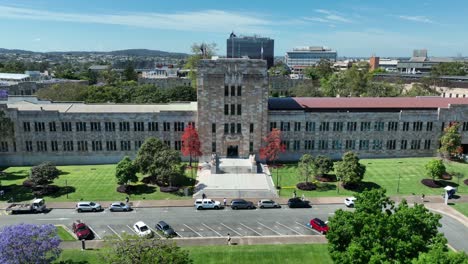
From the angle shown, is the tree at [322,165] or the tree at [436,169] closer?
the tree at [436,169]

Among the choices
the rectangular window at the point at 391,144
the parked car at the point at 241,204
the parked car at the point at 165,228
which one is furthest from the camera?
the rectangular window at the point at 391,144

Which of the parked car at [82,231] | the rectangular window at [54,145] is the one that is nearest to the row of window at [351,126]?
the parked car at [82,231]

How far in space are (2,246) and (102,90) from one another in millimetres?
99700

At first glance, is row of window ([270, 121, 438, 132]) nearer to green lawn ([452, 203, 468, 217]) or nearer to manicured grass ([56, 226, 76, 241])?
green lawn ([452, 203, 468, 217])

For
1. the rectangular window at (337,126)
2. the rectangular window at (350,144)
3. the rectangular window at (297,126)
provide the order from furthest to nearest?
1. the rectangular window at (350,144)
2. the rectangular window at (337,126)
3. the rectangular window at (297,126)

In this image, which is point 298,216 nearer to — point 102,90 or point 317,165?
point 317,165

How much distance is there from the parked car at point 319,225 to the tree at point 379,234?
1584 centimetres

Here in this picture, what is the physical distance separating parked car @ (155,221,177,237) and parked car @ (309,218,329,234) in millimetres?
20408

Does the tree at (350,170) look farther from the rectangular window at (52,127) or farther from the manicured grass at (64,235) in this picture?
the rectangular window at (52,127)

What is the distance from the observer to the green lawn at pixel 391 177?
67.1m

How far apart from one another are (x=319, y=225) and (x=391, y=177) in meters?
30.3

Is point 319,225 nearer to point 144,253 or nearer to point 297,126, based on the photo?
point 144,253

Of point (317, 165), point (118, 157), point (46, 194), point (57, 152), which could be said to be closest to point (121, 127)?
point (118, 157)

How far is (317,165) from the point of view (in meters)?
68.7
